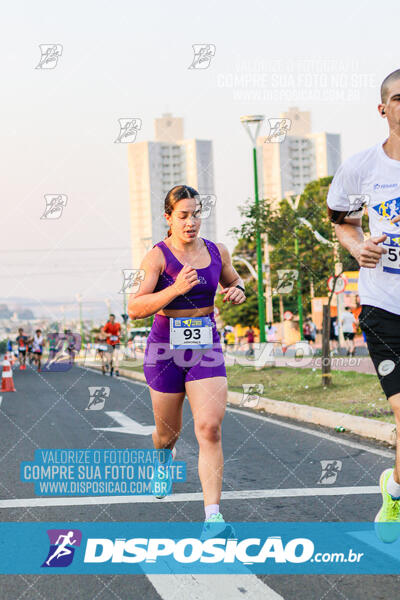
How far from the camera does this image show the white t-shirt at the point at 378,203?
155 inches

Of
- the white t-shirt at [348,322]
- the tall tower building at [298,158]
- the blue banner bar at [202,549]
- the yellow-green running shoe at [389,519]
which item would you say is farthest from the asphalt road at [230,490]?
the tall tower building at [298,158]

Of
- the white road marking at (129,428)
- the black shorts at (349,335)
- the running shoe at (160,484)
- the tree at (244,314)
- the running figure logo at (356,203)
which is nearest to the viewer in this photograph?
the running figure logo at (356,203)

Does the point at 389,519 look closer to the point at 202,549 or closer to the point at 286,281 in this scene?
the point at 202,549

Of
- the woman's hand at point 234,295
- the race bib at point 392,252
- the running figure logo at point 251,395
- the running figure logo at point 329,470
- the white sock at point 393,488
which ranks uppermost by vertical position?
the race bib at point 392,252

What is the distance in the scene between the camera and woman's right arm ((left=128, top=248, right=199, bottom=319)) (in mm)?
4539

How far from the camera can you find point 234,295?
493cm

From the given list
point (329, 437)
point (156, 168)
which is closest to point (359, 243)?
point (329, 437)

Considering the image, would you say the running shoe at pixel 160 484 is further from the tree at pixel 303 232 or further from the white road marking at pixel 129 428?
the tree at pixel 303 232

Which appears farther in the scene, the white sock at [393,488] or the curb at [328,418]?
the curb at [328,418]

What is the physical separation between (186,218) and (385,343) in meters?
1.45

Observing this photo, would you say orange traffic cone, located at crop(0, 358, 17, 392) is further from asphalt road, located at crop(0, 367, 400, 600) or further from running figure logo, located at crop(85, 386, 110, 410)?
asphalt road, located at crop(0, 367, 400, 600)

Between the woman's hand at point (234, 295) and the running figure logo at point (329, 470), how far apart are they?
82.2 inches

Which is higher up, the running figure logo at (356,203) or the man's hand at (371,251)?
the running figure logo at (356,203)

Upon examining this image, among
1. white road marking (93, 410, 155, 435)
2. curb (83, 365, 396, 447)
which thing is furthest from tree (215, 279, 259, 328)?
white road marking (93, 410, 155, 435)
